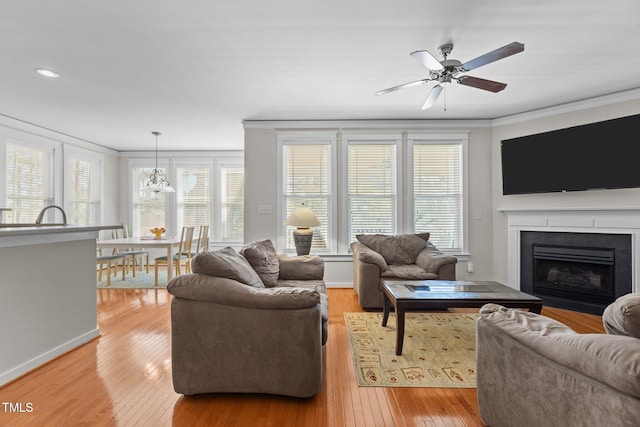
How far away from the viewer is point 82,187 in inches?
252

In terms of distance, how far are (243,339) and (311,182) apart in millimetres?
3480

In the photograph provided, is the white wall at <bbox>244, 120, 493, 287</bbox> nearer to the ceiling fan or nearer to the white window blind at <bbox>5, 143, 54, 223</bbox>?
the ceiling fan

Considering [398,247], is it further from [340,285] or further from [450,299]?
[450,299]

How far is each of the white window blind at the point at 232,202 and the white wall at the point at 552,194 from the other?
5.13m

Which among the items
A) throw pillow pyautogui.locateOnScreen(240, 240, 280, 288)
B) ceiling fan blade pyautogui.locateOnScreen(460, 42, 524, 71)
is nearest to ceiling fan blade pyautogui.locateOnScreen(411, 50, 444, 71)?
ceiling fan blade pyautogui.locateOnScreen(460, 42, 524, 71)

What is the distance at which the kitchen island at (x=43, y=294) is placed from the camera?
→ 89.8 inches

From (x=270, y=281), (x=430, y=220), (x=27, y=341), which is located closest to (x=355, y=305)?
(x=270, y=281)

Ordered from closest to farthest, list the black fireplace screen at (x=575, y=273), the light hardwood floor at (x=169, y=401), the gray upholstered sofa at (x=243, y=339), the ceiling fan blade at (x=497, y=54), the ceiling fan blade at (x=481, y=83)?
the light hardwood floor at (x=169, y=401), the gray upholstered sofa at (x=243, y=339), the ceiling fan blade at (x=497, y=54), the ceiling fan blade at (x=481, y=83), the black fireplace screen at (x=575, y=273)

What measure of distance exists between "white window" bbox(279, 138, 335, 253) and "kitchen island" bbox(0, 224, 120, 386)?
2.73m

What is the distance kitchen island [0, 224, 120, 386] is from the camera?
228 cm

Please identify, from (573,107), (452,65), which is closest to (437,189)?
(573,107)

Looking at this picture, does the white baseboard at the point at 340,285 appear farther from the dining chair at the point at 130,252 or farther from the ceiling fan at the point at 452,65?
the dining chair at the point at 130,252

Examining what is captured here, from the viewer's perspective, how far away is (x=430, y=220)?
516 centimetres

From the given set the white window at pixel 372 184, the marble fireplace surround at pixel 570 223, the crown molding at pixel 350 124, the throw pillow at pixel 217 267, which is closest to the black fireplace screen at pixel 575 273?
the marble fireplace surround at pixel 570 223
